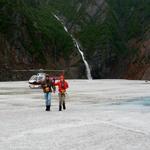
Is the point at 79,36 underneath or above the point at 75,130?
above

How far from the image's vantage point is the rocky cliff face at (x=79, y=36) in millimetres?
100625

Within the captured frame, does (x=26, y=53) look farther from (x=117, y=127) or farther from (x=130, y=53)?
(x=117, y=127)

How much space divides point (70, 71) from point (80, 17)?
825 inches

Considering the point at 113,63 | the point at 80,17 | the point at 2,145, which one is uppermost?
the point at 80,17

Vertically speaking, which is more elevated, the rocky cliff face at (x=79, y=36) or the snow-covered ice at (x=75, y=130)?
the rocky cliff face at (x=79, y=36)

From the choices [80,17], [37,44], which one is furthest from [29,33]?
[80,17]

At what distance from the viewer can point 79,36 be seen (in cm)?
11662

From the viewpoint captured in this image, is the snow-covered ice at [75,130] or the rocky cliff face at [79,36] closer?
the snow-covered ice at [75,130]

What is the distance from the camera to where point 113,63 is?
110688 millimetres

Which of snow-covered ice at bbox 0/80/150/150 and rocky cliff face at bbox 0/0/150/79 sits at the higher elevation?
rocky cliff face at bbox 0/0/150/79

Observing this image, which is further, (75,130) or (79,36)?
(79,36)

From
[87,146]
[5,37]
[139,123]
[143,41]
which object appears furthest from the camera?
[143,41]

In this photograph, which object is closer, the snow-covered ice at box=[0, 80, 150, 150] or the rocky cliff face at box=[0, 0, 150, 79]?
the snow-covered ice at box=[0, 80, 150, 150]

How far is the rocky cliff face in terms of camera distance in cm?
10062
